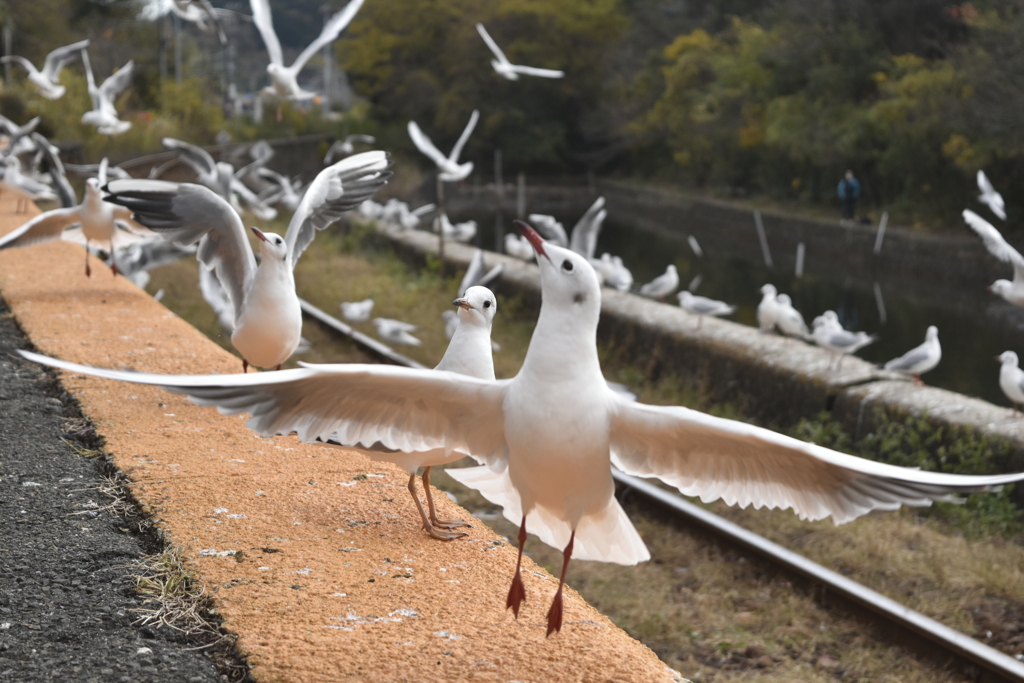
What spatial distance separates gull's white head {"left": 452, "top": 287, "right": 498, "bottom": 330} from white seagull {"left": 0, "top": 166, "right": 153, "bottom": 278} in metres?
4.17

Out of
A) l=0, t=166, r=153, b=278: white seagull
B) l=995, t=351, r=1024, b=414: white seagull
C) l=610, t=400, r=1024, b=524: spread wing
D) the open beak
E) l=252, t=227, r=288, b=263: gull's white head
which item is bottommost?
l=995, t=351, r=1024, b=414: white seagull

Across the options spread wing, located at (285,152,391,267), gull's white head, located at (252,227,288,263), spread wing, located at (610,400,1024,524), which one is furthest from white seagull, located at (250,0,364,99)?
spread wing, located at (610,400,1024,524)

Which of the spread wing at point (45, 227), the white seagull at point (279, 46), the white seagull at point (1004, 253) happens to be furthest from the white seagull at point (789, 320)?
the spread wing at point (45, 227)

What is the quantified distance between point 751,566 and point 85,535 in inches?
124

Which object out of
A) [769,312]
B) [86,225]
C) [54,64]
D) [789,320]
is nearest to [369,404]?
[86,225]

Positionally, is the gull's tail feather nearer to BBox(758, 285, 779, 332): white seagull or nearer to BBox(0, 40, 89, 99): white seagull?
BBox(758, 285, 779, 332): white seagull

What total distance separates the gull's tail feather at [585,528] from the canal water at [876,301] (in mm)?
7888

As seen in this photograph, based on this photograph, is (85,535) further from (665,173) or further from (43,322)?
(665,173)

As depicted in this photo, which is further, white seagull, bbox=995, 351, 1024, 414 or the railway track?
white seagull, bbox=995, 351, 1024, 414

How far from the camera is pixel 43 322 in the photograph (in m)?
4.64

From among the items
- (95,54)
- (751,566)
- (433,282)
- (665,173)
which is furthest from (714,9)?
(751,566)

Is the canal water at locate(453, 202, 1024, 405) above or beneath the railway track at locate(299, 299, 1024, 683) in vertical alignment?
beneath

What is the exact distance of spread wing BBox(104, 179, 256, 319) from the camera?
4.15 metres

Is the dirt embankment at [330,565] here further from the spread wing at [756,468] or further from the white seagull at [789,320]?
the white seagull at [789,320]
